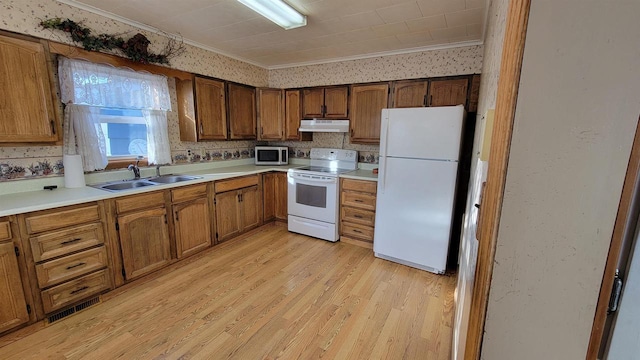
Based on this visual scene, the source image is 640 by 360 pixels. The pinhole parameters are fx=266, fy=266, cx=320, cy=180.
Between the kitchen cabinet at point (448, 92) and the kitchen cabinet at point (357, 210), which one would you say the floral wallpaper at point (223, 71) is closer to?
the kitchen cabinet at point (448, 92)

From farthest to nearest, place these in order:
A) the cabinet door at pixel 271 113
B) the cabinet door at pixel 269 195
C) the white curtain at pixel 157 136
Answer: the cabinet door at pixel 271 113 → the cabinet door at pixel 269 195 → the white curtain at pixel 157 136

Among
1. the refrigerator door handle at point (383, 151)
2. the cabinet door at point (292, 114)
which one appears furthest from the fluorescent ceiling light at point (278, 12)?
the cabinet door at point (292, 114)

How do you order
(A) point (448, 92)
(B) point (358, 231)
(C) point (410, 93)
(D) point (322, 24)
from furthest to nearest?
(B) point (358, 231) < (C) point (410, 93) < (A) point (448, 92) < (D) point (322, 24)

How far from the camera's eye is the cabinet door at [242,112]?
365cm

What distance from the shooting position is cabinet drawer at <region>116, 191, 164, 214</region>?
2.28 metres

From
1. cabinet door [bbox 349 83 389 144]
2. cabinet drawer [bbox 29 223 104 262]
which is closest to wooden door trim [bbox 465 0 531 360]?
cabinet drawer [bbox 29 223 104 262]

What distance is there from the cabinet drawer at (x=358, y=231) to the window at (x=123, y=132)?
251cm

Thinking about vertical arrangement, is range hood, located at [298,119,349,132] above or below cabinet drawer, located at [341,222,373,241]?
above

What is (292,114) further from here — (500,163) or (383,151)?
(500,163)

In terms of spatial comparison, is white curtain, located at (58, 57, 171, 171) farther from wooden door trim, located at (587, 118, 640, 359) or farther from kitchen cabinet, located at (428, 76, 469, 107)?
wooden door trim, located at (587, 118, 640, 359)

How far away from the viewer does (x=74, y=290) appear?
2061mm

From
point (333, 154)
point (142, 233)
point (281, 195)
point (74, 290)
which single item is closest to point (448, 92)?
point (333, 154)

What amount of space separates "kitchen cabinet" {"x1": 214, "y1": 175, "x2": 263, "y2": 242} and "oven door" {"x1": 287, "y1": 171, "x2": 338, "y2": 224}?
481 mm

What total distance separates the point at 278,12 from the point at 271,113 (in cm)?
192
